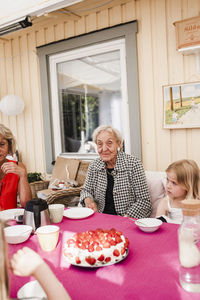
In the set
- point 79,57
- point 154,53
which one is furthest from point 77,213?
point 79,57

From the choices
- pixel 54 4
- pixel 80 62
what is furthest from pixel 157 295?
pixel 80 62

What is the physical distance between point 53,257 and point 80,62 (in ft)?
9.95

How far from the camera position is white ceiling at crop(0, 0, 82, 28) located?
2.46 m

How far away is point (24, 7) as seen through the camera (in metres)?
2.59

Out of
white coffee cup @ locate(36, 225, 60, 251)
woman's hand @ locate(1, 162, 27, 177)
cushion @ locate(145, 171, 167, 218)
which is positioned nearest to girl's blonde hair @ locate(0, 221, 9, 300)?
white coffee cup @ locate(36, 225, 60, 251)

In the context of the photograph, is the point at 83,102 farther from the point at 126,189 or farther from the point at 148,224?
the point at 148,224

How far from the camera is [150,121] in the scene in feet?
9.96

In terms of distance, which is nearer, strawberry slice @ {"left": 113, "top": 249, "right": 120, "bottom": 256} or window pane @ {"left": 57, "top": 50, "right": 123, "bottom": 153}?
strawberry slice @ {"left": 113, "top": 249, "right": 120, "bottom": 256}

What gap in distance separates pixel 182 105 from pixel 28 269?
8.05 ft

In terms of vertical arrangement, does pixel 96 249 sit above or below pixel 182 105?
below

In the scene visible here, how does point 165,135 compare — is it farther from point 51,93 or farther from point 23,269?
point 23,269

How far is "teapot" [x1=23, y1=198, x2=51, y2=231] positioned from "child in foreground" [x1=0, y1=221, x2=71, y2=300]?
714 mm

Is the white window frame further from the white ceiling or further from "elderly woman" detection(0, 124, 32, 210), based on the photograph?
"elderly woman" detection(0, 124, 32, 210)

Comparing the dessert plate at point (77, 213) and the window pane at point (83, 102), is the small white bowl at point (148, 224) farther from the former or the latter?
the window pane at point (83, 102)
